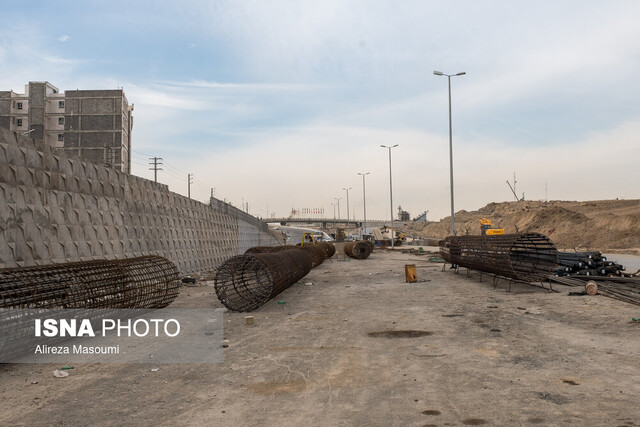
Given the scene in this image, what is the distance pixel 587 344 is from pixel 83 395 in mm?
8385

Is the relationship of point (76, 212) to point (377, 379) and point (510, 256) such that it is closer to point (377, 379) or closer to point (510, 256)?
point (377, 379)

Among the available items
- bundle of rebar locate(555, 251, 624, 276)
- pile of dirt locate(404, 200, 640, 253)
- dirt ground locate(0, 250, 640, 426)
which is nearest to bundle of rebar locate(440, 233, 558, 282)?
bundle of rebar locate(555, 251, 624, 276)

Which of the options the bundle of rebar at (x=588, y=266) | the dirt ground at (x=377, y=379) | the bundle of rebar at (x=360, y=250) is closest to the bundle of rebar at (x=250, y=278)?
the dirt ground at (x=377, y=379)

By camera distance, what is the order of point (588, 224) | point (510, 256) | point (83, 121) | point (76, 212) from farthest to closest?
point (83, 121) < point (588, 224) < point (510, 256) < point (76, 212)

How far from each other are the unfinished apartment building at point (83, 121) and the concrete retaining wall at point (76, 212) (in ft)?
207

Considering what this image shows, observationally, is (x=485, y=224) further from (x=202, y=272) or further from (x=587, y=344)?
(x=587, y=344)

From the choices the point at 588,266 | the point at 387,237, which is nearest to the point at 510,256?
the point at 588,266

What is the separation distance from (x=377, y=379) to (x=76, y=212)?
40.1 ft

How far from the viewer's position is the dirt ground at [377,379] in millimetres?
4938

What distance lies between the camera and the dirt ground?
4938mm

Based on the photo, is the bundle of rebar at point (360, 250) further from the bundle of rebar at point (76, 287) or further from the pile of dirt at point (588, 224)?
the bundle of rebar at point (76, 287)

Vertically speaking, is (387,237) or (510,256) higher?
(387,237)

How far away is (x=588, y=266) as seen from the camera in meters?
17.6

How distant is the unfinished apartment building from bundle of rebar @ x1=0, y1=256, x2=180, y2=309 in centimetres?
7322
